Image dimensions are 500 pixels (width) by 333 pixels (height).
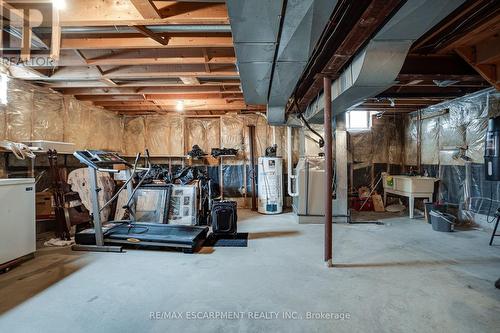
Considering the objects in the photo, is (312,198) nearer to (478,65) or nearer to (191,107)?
(478,65)

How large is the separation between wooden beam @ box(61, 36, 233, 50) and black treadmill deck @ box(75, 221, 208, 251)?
2243 mm

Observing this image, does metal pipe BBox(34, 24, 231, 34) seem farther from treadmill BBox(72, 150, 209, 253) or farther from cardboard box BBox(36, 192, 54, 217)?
cardboard box BBox(36, 192, 54, 217)

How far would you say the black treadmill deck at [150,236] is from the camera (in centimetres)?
330

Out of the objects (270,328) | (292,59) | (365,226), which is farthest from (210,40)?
(365,226)

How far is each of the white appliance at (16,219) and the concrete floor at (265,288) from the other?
0.60 feet

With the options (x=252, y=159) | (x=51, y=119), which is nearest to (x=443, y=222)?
(x=252, y=159)

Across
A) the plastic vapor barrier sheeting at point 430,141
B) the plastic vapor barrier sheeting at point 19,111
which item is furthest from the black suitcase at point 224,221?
the plastic vapor barrier sheeting at point 430,141

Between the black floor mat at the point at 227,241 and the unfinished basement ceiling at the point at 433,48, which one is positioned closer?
the unfinished basement ceiling at the point at 433,48

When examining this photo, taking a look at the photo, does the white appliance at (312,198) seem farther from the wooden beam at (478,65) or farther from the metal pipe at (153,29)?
the metal pipe at (153,29)

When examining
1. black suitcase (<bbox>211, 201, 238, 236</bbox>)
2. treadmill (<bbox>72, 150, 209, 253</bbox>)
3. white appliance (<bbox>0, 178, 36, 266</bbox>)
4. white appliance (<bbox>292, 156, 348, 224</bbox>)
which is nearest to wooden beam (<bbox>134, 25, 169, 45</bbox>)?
treadmill (<bbox>72, 150, 209, 253</bbox>)

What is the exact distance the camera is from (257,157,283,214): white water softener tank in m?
5.73

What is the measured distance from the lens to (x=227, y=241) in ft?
12.1

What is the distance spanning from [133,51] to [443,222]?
5.10 m

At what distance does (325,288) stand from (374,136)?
17.1ft
